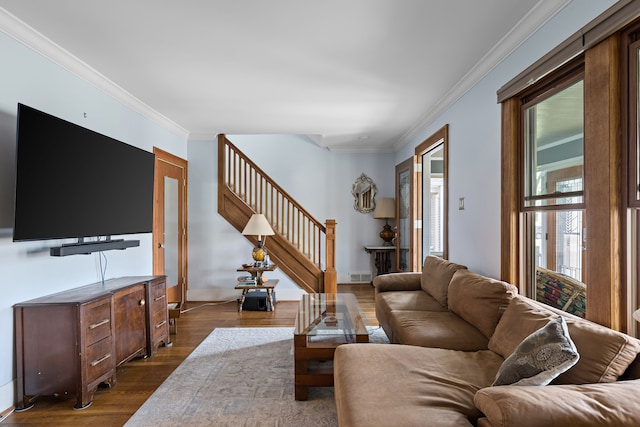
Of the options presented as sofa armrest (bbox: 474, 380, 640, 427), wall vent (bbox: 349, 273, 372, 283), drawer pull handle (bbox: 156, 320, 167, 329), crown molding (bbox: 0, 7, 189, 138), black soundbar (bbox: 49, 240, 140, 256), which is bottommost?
wall vent (bbox: 349, 273, 372, 283)

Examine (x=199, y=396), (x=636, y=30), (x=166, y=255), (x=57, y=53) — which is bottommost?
(x=199, y=396)

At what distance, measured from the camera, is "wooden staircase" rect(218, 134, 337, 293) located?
17.6 feet

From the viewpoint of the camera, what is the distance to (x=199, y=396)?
95.9 inches

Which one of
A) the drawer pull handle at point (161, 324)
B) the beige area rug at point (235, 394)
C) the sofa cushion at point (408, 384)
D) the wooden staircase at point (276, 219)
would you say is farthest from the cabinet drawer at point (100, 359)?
the wooden staircase at point (276, 219)

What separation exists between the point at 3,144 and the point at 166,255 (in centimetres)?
269

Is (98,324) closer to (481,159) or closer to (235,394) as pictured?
(235,394)

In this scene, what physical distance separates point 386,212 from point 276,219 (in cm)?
205

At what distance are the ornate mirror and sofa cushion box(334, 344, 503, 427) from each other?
454 centimetres

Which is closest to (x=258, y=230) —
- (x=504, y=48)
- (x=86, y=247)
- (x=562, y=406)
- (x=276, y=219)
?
(x=276, y=219)

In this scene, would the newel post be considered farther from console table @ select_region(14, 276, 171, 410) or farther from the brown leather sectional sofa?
console table @ select_region(14, 276, 171, 410)

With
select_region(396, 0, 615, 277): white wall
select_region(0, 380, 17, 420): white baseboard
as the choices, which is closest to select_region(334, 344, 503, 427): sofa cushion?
select_region(396, 0, 615, 277): white wall

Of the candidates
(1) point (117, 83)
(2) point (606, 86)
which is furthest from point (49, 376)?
(2) point (606, 86)

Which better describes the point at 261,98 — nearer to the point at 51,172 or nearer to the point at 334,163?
the point at 51,172

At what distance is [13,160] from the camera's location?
237 cm
